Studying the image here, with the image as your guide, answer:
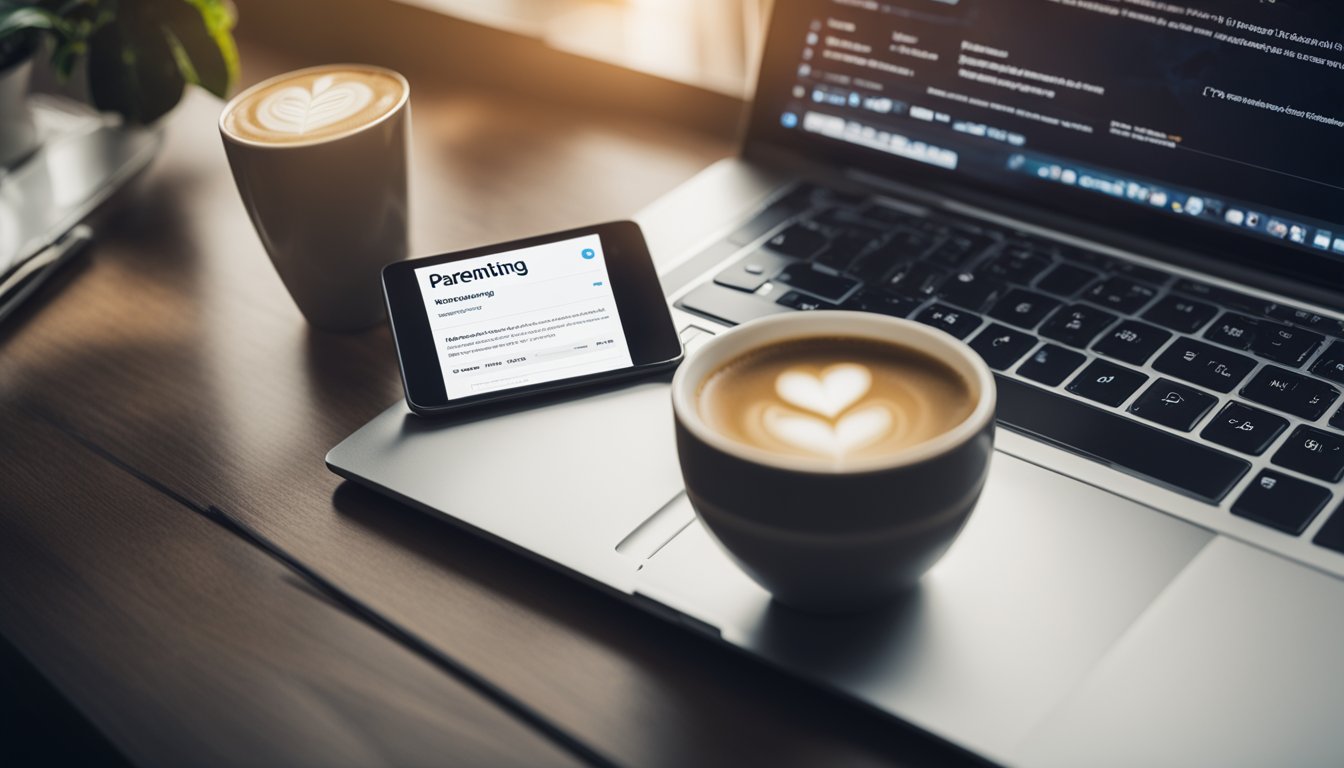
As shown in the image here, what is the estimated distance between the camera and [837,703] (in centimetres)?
45

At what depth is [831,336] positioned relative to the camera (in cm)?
49

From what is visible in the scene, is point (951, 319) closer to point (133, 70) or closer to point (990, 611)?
point (990, 611)

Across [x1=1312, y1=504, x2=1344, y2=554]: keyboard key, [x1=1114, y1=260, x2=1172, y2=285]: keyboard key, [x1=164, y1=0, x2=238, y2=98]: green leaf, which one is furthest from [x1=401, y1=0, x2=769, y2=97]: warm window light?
[x1=1312, y1=504, x2=1344, y2=554]: keyboard key

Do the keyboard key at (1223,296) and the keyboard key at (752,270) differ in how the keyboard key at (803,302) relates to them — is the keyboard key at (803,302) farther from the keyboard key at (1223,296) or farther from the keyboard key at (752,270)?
the keyboard key at (1223,296)

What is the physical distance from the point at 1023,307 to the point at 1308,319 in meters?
0.15

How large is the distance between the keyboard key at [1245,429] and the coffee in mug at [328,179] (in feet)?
1.53

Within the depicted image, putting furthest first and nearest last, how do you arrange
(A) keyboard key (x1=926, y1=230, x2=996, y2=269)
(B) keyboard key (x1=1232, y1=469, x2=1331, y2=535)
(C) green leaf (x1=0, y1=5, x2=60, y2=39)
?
Result: 1. (C) green leaf (x1=0, y1=5, x2=60, y2=39)
2. (A) keyboard key (x1=926, y1=230, x2=996, y2=269)
3. (B) keyboard key (x1=1232, y1=469, x2=1331, y2=535)

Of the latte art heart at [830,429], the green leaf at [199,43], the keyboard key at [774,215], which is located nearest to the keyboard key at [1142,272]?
the keyboard key at [774,215]

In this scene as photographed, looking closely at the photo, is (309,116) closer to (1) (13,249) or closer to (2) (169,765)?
(1) (13,249)

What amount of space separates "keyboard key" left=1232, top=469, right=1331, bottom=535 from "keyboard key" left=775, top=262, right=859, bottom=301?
25 centimetres

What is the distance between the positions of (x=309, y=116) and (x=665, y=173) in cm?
30

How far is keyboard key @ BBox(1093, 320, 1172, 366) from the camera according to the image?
61 centimetres

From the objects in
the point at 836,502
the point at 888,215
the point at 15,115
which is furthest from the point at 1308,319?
the point at 15,115

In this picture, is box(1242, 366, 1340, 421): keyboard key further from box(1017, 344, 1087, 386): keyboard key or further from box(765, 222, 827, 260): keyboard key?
box(765, 222, 827, 260): keyboard key
